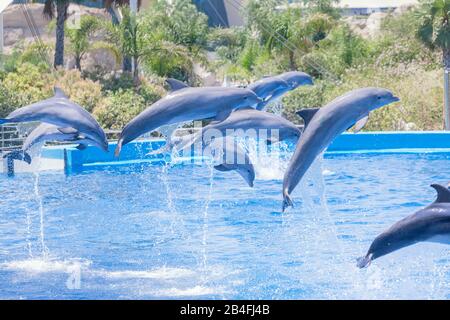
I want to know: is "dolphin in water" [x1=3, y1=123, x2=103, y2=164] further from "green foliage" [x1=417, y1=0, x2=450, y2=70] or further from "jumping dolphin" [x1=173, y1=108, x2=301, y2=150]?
"green foliage" [x1=417, y1=0, x2=450, y2=70]

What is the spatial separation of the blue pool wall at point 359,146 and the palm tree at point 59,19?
8.39m

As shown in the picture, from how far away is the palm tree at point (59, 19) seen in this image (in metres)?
23.2

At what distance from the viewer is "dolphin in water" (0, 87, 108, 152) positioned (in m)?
5.91

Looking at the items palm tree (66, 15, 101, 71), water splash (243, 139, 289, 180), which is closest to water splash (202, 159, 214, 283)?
water splash (243, 139, 289, 180)

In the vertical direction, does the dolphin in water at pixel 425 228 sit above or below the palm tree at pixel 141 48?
below

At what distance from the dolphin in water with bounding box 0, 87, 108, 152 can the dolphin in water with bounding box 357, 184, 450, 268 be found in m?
2.34

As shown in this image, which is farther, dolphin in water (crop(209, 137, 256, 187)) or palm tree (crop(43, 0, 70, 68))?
palm tree (crop(43, 0, 70, 68))

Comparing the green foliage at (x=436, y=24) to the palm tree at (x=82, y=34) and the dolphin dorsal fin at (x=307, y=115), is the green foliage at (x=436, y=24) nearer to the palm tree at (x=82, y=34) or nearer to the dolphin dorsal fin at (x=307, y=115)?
the palm tree at (x=82, y=34)

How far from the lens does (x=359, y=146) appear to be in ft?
54.5

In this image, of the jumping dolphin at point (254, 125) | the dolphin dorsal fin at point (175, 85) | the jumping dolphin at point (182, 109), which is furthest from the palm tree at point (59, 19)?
the jumping dolphin at point (182, 109)

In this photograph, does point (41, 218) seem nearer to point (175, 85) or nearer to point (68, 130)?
point (68, 130)

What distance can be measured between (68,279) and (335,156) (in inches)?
385

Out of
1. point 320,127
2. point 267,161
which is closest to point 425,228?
point 320,127

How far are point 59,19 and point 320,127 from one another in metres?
18.9
